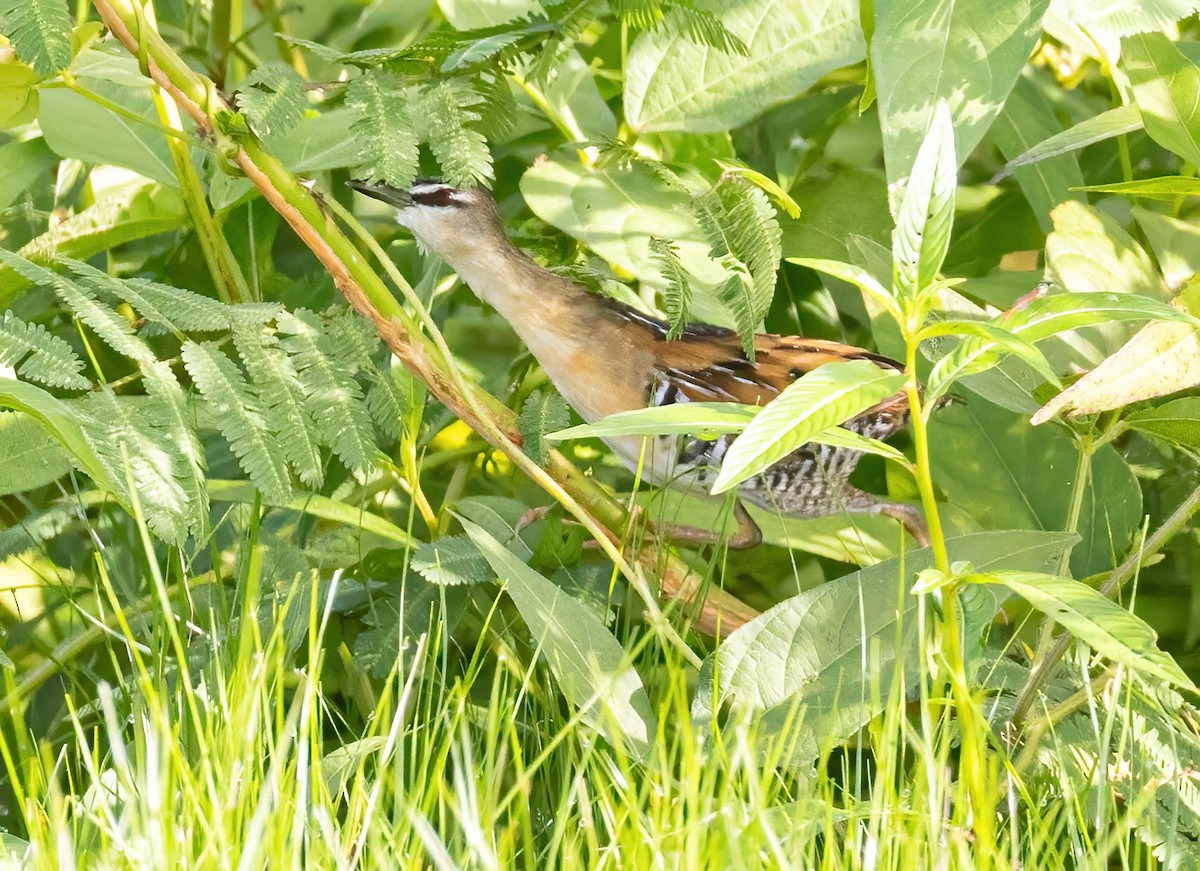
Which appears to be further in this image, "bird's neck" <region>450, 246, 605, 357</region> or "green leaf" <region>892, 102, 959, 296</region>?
"bird's neck" <region>450, 246, 605, 357</region>

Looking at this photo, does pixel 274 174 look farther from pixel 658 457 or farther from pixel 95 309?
pixel 658 457

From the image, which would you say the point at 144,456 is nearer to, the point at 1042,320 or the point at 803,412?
the point at 803,412

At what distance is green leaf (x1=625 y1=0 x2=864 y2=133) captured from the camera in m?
1.30

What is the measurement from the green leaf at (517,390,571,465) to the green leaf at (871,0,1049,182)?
1.36ft

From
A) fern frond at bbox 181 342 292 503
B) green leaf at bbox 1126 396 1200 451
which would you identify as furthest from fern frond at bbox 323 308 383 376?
green leaf at bbox 1126 396 1200 451

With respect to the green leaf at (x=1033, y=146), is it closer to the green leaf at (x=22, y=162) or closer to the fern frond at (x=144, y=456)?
the fern frond at (x=144, y=456)

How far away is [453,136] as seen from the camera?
1082 millimetres

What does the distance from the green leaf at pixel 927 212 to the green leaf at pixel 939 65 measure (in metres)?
0.13

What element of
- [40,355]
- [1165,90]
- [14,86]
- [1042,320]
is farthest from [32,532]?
[1165,90]

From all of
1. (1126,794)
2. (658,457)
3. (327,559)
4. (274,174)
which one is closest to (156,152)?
(274,174)

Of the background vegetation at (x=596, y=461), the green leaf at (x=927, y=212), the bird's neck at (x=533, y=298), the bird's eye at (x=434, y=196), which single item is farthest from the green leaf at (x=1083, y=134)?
the bird's eye at (x=434, y=196)

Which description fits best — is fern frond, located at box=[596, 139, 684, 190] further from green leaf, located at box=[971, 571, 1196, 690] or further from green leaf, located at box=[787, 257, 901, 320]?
green leaf, located at box=[971, 571, 1196, 690]

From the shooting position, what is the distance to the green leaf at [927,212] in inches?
29.3

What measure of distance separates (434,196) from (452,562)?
1.37 feet
